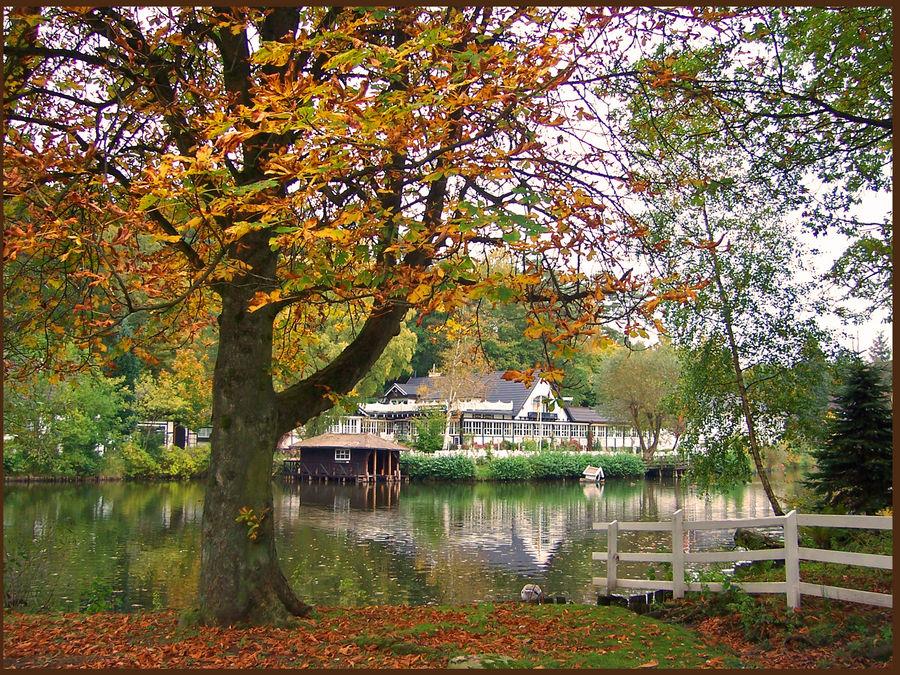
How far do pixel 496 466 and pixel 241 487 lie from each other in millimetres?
44878

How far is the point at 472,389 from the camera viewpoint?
55094 millimetres

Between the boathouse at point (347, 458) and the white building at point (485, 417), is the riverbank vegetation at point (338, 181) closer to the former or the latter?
the boathouse at point (347, 458)

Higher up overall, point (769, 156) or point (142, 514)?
point (769, 156)

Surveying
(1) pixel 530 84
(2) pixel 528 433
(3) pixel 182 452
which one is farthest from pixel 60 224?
(2) pixel 528 433

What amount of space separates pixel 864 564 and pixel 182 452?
1704 inches

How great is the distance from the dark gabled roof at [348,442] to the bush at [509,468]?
6.40m

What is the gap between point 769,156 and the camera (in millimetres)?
12930

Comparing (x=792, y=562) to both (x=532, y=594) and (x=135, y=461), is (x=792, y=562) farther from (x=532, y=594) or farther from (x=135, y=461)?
(x=135, y=461)

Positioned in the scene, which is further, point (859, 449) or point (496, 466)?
point (496, 466)

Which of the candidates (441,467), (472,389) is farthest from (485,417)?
(441,467)

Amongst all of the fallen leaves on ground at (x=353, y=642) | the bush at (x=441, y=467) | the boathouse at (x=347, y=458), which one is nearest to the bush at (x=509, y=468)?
the bush at (x=441, y=467)

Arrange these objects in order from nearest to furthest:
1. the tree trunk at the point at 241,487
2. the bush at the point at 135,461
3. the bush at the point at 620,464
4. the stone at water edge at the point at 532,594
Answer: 1. the tree trunk at the point at 241,487
2. the stone at water edge at the point at 532,594
3. the bush at the point at 135,461
4. the bush at the point at 620,464

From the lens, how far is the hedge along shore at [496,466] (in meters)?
51.4

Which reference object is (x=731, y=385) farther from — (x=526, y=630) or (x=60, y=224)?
(x=60, y=224)
